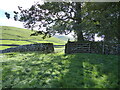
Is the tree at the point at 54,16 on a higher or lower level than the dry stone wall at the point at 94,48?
higher

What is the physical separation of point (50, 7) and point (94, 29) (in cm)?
790

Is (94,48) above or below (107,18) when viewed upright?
below

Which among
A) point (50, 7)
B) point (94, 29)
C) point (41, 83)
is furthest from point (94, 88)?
point (50, 7)

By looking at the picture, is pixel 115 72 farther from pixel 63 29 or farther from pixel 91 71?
pixel 63 29

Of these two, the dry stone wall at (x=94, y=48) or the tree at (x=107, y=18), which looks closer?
the dry stone wall at (x=94, y=48)

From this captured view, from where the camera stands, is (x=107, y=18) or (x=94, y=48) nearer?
(x=107, y=18)

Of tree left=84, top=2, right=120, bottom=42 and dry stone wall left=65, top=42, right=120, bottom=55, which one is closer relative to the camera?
dry stone wall left=65, top=42, right=120, bottom=55

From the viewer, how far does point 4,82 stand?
7.40 m

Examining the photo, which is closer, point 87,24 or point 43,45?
point 87,24

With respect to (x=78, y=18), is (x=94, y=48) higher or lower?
lower

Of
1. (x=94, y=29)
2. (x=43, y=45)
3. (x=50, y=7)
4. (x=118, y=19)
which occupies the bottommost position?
(x=43, y=45)

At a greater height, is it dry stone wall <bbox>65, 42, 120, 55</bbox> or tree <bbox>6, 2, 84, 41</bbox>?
tree <bbox>6, 2, 84, 41</bbox>

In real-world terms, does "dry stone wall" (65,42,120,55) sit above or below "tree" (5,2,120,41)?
below

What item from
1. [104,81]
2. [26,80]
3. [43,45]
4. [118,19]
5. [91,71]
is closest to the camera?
[104,81]
